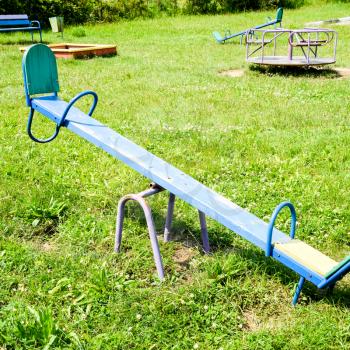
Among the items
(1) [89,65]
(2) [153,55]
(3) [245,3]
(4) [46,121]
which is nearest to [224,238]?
(4) [46,121]

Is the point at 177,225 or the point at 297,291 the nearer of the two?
the point at 297,291

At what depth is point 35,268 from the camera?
2611mm

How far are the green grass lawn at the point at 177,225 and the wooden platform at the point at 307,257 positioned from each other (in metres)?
0.29

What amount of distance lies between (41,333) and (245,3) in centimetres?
2016

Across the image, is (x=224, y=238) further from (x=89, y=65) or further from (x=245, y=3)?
(x=245, y=3)

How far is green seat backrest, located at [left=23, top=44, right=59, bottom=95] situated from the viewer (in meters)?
3.04

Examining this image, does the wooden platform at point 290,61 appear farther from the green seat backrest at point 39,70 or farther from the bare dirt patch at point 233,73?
the green seat backrest at point 39,70

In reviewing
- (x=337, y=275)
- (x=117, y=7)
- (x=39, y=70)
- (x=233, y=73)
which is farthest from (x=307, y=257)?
(x=117, y=7)

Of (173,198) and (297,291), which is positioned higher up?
(173,198)

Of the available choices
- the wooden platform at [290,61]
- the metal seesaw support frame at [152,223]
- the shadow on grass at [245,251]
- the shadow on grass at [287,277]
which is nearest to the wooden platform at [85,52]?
the wooden platform at [290,61]

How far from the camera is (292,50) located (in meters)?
9.14

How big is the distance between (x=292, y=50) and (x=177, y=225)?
6973 millimetres

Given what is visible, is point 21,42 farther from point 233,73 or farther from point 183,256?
point 183,256

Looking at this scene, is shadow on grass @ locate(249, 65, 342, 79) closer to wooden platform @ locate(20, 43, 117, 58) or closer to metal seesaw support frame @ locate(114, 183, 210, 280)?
wooden platform @ locate(20, 43, 117, 58)
